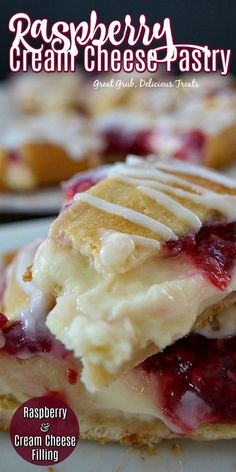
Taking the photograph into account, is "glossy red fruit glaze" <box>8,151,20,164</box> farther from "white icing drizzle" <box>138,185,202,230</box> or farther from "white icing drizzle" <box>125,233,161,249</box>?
"white icing drizzle" <box>125,233,161,249</box>

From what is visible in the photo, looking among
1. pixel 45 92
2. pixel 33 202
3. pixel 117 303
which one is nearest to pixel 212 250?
pixel 117 303

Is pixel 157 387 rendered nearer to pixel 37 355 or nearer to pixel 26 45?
pixel 37 355

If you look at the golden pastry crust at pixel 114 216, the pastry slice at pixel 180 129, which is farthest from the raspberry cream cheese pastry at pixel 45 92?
the golden pastry crust at pixel 114 216

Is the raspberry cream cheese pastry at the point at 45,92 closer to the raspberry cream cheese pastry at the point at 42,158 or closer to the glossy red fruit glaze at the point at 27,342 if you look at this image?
the raspberry cream cheese pastry at the point at 42,158

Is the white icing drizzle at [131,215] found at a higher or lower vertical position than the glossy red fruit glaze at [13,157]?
higher

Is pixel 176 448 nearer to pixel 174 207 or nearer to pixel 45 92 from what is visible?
pixel 174 207

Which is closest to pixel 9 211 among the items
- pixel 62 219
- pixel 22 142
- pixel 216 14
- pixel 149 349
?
pixel 22 142
